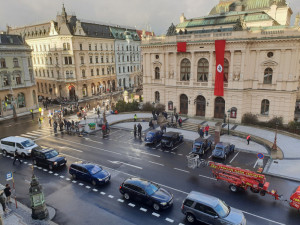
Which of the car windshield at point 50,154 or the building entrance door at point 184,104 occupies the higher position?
the building entrance door at point 184,104

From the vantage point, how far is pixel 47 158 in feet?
74.8

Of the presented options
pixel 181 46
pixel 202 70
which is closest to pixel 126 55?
pixel 181 46

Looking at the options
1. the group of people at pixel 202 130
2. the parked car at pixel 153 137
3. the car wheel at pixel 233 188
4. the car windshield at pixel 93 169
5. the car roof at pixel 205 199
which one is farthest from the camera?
the group of people at pixel 202 130

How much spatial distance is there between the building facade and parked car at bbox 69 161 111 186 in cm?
5723

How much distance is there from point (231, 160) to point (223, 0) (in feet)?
133

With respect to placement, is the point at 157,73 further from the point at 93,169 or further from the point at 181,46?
the point at 93,169

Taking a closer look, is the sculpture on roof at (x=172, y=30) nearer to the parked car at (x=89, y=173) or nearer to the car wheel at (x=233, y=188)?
the parked car at (x=89, y=173)

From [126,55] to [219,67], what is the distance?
158 ft

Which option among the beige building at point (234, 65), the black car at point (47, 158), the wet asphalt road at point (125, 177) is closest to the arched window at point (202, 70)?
the beige building at point (234, 65)

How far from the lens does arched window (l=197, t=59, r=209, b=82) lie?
38.2 meters

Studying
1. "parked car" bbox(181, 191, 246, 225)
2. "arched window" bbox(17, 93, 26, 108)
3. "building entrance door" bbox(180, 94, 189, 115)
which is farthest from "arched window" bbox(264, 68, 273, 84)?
"arched window" bbox(17, 93, 26, 108)

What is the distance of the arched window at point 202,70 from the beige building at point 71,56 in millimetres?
34344

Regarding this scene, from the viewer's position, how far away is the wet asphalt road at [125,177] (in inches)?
619

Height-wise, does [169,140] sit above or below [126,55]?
below
